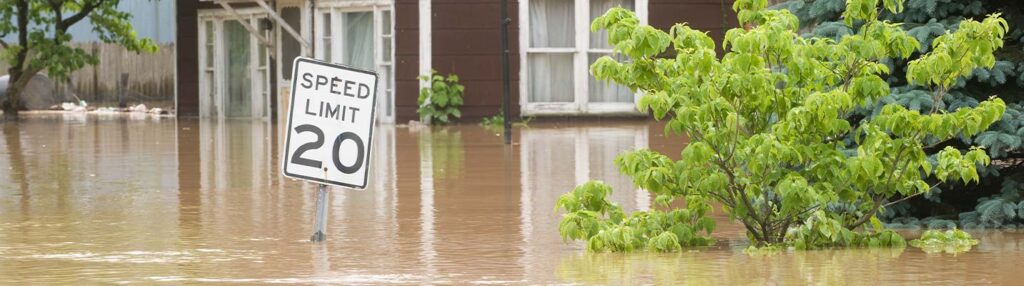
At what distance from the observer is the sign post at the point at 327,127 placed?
11195mm

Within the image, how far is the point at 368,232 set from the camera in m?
11.9

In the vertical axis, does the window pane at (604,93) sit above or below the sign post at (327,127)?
above

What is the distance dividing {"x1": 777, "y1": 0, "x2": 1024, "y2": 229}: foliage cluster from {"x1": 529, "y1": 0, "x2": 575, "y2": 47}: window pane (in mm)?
19893

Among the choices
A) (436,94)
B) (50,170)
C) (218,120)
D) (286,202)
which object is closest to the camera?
(286,202)

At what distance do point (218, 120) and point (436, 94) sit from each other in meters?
6.97

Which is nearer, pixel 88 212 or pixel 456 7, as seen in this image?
pixel 88 212

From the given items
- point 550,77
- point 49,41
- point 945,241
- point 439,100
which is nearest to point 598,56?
point 550,77

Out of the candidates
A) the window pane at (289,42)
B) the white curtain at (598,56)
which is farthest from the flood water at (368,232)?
the window pane at (289,42)

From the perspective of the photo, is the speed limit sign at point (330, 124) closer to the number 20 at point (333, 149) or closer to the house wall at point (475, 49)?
the number 20 at point (333, 149)

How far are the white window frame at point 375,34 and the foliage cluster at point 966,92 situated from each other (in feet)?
67.0

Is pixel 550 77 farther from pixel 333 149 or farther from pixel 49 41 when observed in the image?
pixel 333 149

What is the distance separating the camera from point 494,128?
2973 centimetres

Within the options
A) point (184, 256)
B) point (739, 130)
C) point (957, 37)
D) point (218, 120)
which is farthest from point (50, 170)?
point (218, 120)

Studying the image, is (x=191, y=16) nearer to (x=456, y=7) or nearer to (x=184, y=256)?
(x=456, y=7)
